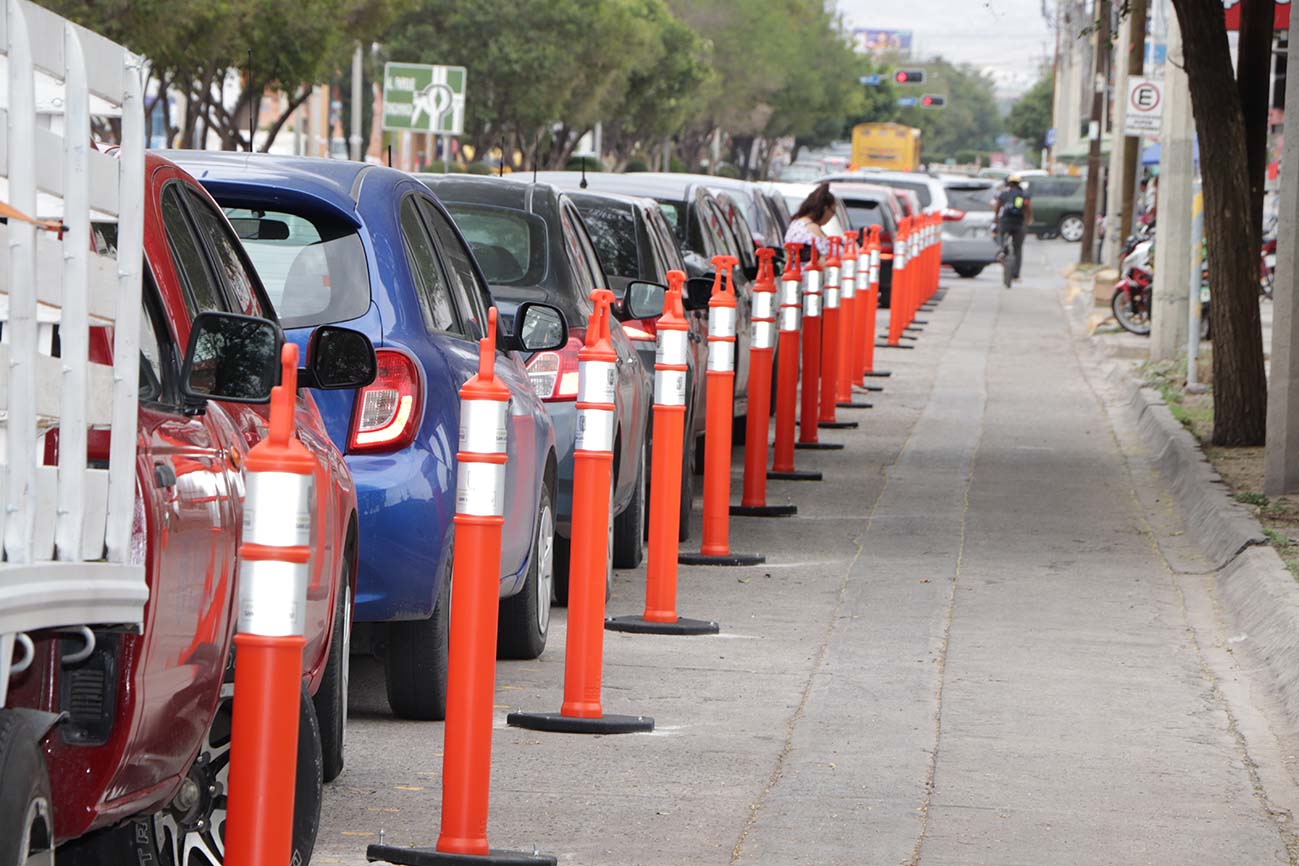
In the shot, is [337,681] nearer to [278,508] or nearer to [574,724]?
[574,724]

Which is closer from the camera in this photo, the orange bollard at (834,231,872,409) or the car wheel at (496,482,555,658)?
the car wheel at (496,482,555,658)

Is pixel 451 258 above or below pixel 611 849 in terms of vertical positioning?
above

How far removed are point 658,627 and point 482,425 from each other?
3.67 meters

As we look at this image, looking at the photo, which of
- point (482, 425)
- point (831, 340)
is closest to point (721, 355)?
point (482, 425)

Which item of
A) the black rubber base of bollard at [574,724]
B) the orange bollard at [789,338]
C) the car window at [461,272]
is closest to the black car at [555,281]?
the car window at [461,272]

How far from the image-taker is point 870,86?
144750mm

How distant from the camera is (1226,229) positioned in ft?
50.0

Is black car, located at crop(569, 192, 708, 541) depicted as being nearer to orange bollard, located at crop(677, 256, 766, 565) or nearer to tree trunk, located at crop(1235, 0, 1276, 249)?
orange bollard, located at crop(677, 256, 766, 565)

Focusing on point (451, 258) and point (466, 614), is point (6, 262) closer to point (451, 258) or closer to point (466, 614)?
point (466, 614)

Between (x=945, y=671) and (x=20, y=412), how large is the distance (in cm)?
561

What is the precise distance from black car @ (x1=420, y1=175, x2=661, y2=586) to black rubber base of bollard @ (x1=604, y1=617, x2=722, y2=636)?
1.68 ft

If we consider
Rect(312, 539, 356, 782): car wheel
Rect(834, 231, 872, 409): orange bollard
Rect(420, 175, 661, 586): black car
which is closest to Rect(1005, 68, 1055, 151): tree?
Rect(834, 231, 872, 409): orange bollard

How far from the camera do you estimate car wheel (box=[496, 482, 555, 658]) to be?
8297 millimetres

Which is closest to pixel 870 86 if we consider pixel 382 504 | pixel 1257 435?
pixel 1257 435
